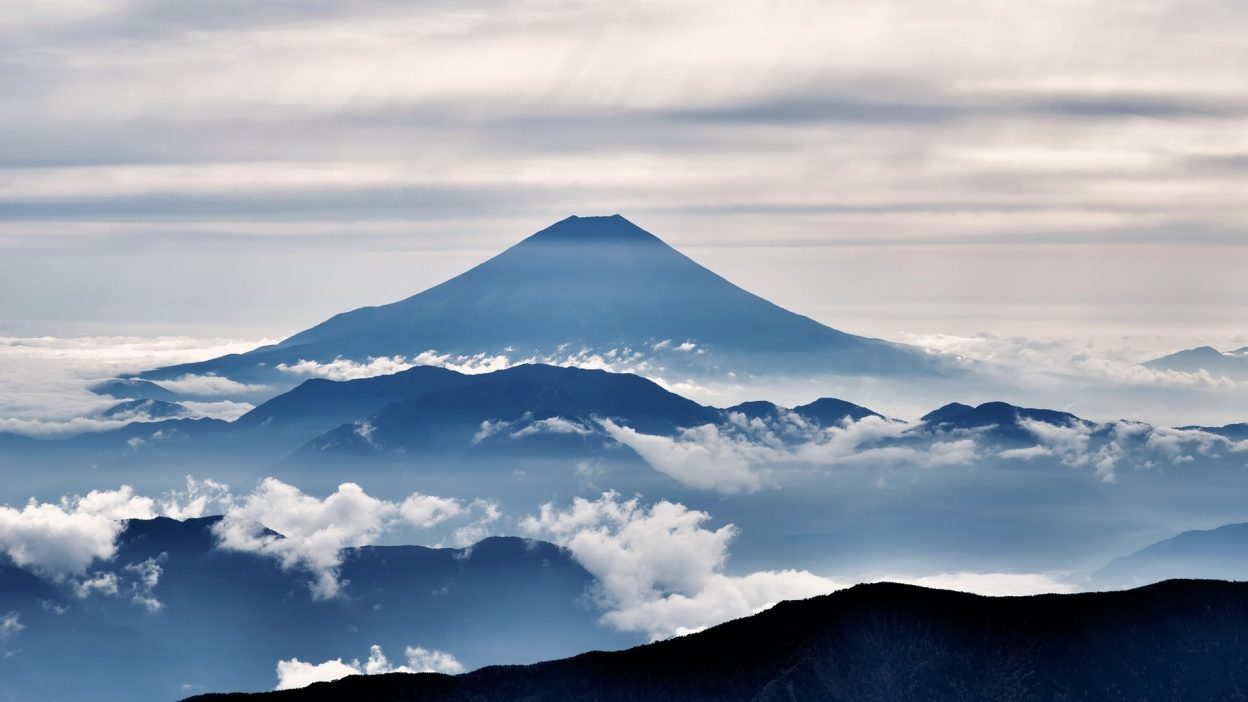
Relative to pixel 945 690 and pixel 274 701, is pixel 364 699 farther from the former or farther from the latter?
pixel 945 690

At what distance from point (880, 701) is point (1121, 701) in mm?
30633

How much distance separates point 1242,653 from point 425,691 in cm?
10435

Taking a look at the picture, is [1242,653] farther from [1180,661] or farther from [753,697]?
[753,697]

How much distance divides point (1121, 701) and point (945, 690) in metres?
22.3

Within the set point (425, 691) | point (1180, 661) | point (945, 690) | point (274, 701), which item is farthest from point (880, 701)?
point (274, 701)

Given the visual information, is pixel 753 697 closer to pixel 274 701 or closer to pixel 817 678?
pixel 817 678

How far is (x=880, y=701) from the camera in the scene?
199m

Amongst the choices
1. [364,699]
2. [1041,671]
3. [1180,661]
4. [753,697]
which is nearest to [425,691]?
[364,699]

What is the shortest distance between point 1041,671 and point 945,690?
41.4 feet

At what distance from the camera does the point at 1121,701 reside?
198 meters

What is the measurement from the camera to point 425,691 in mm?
195125

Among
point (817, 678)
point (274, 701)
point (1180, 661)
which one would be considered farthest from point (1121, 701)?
point (274, 701)

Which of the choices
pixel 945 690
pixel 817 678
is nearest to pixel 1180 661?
pixel 945 690

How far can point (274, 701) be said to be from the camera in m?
192
